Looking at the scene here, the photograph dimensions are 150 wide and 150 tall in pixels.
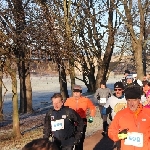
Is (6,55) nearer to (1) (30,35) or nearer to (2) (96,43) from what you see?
(1) (30,35)

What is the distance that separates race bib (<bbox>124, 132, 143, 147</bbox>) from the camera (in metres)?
5.46

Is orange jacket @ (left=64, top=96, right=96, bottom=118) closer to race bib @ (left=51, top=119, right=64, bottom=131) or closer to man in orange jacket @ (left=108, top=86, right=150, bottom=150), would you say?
race bib @ (left=51, top=119, right=64, bottom=131)

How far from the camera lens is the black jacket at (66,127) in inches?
264

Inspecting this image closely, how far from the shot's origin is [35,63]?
13.1 meters

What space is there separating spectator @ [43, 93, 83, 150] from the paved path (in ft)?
12.6

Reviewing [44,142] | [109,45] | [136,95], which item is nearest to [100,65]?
[109,45]

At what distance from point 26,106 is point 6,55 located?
993cm

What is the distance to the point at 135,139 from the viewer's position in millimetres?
5449

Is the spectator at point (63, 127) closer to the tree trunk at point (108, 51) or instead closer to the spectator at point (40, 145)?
the spectator at point (40, 145)

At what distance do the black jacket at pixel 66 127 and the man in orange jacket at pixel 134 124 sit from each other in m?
1.26

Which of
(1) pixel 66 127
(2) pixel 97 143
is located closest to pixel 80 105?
(2) pixel 97 143

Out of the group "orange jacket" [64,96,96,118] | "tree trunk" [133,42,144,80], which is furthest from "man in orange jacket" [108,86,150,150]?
"tree trunk" [133,42,144,80]

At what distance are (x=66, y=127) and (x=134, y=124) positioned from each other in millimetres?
1571

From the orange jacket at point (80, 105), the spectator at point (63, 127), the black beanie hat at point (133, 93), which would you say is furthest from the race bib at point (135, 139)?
the orange jacket at point (80, 105)
